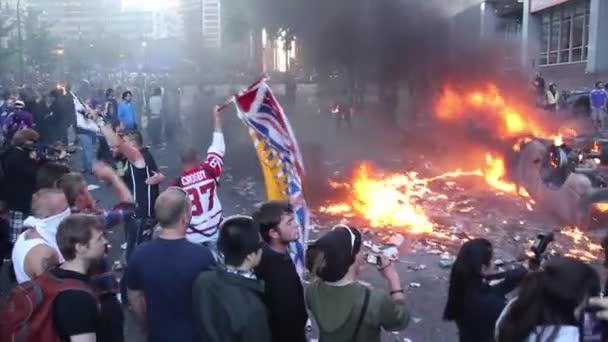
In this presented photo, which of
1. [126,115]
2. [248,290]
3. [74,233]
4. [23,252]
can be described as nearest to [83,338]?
[74,233]

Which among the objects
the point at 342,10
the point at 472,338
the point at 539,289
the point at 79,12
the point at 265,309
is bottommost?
the point at 472,338

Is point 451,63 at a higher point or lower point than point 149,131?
higher

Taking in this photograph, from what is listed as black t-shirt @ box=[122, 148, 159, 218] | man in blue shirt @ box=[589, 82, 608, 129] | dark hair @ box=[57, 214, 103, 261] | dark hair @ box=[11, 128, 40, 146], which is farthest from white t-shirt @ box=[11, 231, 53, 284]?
man in blue shirt @ box=[589, 82, 608, 129]

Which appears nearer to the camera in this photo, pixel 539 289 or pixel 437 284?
pixel 539 289

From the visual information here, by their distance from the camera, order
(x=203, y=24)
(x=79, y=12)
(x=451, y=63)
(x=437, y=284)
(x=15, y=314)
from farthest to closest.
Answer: (x=79, y=12) < (x=203, y=24) < (x=451, y=63) < (x=437, y=284) < (x=15, y=314)

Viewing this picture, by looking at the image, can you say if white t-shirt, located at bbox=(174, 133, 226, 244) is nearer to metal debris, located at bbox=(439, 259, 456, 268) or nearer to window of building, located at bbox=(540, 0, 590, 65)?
metal debris, located at bbox=(439, 259, 456, 268)

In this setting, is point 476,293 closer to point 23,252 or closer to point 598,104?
point 23,252

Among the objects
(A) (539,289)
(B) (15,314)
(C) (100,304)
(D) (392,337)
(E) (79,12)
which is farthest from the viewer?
(E) (79,12)

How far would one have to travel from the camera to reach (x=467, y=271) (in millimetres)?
3139

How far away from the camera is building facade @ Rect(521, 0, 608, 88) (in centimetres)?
2425

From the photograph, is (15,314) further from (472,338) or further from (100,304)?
(472,338)

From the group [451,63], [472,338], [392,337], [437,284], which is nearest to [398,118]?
[451,63]

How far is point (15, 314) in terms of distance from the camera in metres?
2.62

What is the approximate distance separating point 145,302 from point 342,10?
18569 millimetres
